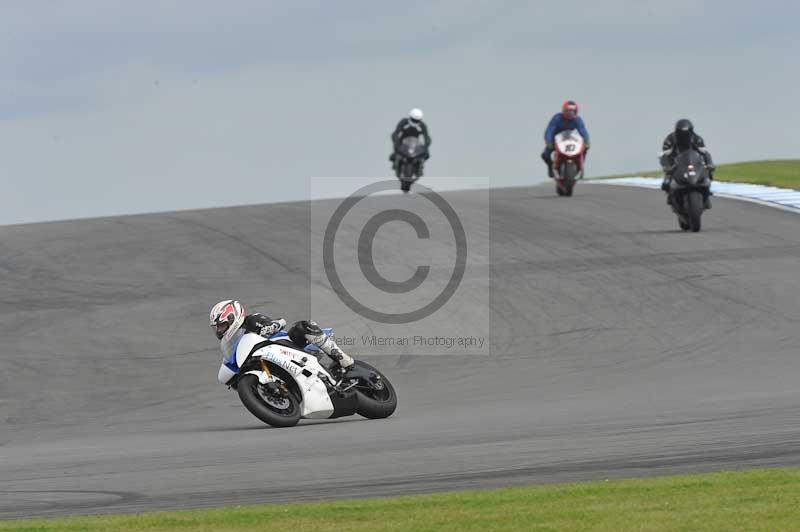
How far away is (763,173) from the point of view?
41.5 meters

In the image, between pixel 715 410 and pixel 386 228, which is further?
pixel 386 228

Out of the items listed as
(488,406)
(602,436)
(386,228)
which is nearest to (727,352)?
(488,406)

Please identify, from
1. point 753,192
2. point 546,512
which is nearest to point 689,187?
point 753,192

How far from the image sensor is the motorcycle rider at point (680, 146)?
82.3ft

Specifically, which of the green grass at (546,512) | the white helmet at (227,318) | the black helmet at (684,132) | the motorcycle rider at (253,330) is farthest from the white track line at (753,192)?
the green grass at (546,512)

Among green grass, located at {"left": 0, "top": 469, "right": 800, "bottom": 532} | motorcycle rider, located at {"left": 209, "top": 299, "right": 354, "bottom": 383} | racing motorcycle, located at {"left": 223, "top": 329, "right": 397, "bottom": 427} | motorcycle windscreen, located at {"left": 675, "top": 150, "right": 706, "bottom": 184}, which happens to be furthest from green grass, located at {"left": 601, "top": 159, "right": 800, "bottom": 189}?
green grass, located at {"left": 0, "top": 469, "right": 800, "bottom": 532}

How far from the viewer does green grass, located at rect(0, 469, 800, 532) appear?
698 centimetres

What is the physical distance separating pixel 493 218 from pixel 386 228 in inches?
98.8

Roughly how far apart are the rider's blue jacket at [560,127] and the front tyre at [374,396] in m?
19.1

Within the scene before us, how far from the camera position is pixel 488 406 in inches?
531

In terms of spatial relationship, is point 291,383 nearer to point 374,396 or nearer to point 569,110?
point 374,396

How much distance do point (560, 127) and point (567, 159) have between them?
0.74 meters

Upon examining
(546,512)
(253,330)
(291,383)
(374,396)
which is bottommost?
(374,396)

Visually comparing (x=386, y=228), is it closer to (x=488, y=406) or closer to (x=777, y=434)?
(x=488, y=406)
